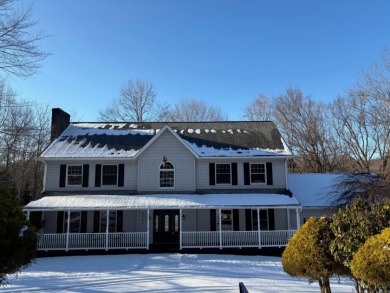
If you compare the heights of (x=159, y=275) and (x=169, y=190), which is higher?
(x=169, y=190)

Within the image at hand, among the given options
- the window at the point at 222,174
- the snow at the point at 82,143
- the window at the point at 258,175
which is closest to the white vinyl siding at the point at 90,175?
the snow at the point at 82,143

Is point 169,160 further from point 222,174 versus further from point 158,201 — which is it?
point 222,174

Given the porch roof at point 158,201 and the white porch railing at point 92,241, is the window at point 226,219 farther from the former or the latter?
the white porch railing at point 92,241

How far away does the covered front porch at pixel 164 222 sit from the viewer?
17234 mm

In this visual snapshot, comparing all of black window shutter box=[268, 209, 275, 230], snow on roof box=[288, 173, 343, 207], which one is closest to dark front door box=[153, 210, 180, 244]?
black window shutter box=[268, 209, 275, 230]

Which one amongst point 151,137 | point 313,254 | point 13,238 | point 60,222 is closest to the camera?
point 13,238

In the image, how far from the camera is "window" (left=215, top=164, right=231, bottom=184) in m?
19.7

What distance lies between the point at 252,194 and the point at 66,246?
1038 centimetres

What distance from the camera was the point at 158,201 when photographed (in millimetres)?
17766

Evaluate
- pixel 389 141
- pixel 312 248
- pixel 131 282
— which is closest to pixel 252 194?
pixel 131 282

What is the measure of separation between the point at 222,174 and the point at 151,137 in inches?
205

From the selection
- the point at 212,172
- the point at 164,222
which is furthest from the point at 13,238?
the point at 212,172

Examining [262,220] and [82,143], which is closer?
[262,220]

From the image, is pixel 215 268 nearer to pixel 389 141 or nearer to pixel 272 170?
pixel 272 170
